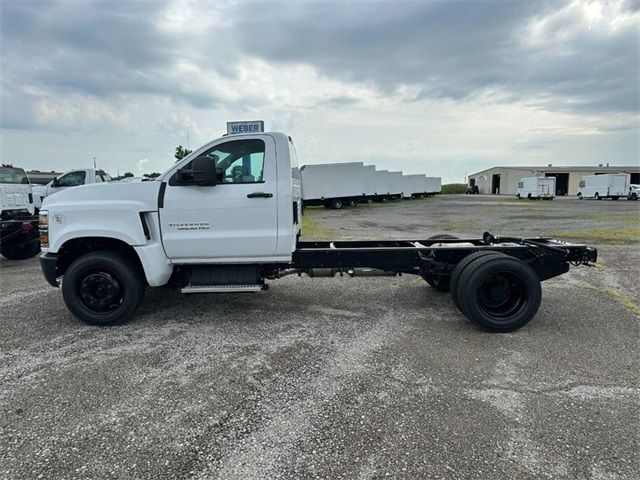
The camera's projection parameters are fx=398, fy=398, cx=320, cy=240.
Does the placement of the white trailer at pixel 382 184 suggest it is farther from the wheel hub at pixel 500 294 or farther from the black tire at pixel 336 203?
the wheel hub at pixel 500 294

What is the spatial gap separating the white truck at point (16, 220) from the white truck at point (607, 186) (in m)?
48.3

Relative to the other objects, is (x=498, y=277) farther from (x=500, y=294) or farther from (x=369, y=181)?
(x=369, y=181)

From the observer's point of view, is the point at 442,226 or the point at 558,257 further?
the point at 442,226

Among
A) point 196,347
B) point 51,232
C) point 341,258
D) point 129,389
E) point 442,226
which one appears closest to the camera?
point 129,389

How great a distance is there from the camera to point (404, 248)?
5027 millimetres

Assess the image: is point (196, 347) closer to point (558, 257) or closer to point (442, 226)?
point (558, 257)

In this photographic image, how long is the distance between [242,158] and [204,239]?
1.05 meters

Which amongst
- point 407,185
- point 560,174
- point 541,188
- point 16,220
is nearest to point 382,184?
point 407,185

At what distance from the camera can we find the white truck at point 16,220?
8547 millimetres

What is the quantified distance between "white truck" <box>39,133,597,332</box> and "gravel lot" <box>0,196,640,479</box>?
1.29 ft

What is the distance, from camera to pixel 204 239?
15.2 ft

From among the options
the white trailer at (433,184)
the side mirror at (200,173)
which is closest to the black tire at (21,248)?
the side mirror at (200,173)

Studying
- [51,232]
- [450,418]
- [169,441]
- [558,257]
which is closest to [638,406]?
[450,418]

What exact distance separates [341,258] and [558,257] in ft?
8.69
